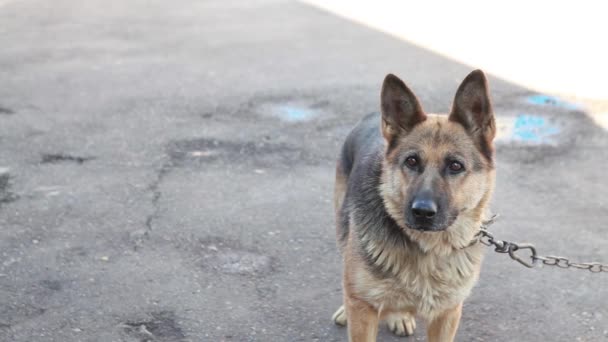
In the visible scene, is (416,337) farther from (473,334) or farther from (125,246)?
(125,246)

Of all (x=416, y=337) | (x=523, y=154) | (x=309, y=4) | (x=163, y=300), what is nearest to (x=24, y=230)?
(x=163, y=300)

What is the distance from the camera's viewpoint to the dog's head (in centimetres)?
384

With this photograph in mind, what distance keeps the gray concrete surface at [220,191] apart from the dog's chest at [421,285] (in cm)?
76

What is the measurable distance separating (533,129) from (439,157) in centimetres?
410

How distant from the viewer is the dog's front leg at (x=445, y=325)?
4121 mm

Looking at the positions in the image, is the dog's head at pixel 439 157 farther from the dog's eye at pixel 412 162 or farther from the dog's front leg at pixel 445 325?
the dog's front leg at pixel 445 325

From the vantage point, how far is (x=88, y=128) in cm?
794

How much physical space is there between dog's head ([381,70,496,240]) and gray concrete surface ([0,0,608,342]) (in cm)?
112

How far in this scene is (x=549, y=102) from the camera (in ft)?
27.9

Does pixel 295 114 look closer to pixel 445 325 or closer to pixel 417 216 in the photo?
pixel 445 325

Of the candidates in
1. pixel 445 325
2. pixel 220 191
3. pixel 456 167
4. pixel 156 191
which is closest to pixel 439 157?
pixel 456 167

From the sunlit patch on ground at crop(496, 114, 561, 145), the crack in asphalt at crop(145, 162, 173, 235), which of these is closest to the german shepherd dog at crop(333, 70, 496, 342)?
the crack in asphalt at crop(145, 162, 173, 235)

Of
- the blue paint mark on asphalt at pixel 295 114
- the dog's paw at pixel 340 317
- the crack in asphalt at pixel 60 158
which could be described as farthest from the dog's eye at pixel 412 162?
the blue paint mark on asphalt at pixel 295 114

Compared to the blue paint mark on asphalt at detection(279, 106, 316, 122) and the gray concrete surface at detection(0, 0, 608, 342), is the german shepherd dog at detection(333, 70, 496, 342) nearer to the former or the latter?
the gray concrete surface at detection(0, 0, 608, 342)
